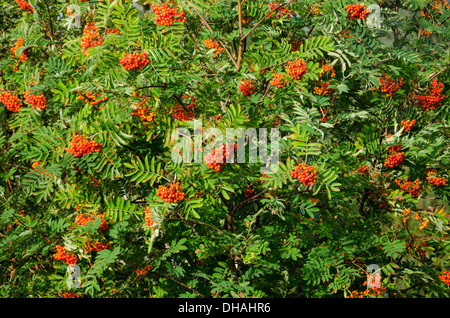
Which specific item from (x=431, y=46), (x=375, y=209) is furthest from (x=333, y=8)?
(x=375, y=209)

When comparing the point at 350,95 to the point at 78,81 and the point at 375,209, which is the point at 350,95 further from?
the point at 78,81

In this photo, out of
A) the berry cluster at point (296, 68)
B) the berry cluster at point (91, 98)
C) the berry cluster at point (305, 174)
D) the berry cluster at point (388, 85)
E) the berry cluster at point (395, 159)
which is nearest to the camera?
the berry cluster at point (305, 174)

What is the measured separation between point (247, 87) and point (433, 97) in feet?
6.18

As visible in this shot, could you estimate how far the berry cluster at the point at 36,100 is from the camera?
12.7 ft

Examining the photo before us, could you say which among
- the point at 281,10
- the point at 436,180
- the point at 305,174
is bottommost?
the point at 305,174

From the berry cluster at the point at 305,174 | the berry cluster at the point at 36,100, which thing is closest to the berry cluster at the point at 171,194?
the berry cluster at the point at 305,174

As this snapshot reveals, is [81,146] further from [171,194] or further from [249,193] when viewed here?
[249,193]

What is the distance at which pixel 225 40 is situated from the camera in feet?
13.7

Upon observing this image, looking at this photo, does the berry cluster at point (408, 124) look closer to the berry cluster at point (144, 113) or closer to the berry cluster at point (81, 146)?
the berry cluster at point (144, 113)

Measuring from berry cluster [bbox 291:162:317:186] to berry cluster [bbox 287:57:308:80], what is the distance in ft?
3.12

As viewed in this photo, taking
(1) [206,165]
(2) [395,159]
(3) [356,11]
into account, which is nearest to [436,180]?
(2) [395,159]

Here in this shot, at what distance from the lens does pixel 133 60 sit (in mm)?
2988

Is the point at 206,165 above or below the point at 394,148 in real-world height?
below

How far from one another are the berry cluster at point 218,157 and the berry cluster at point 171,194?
11.9 inches
